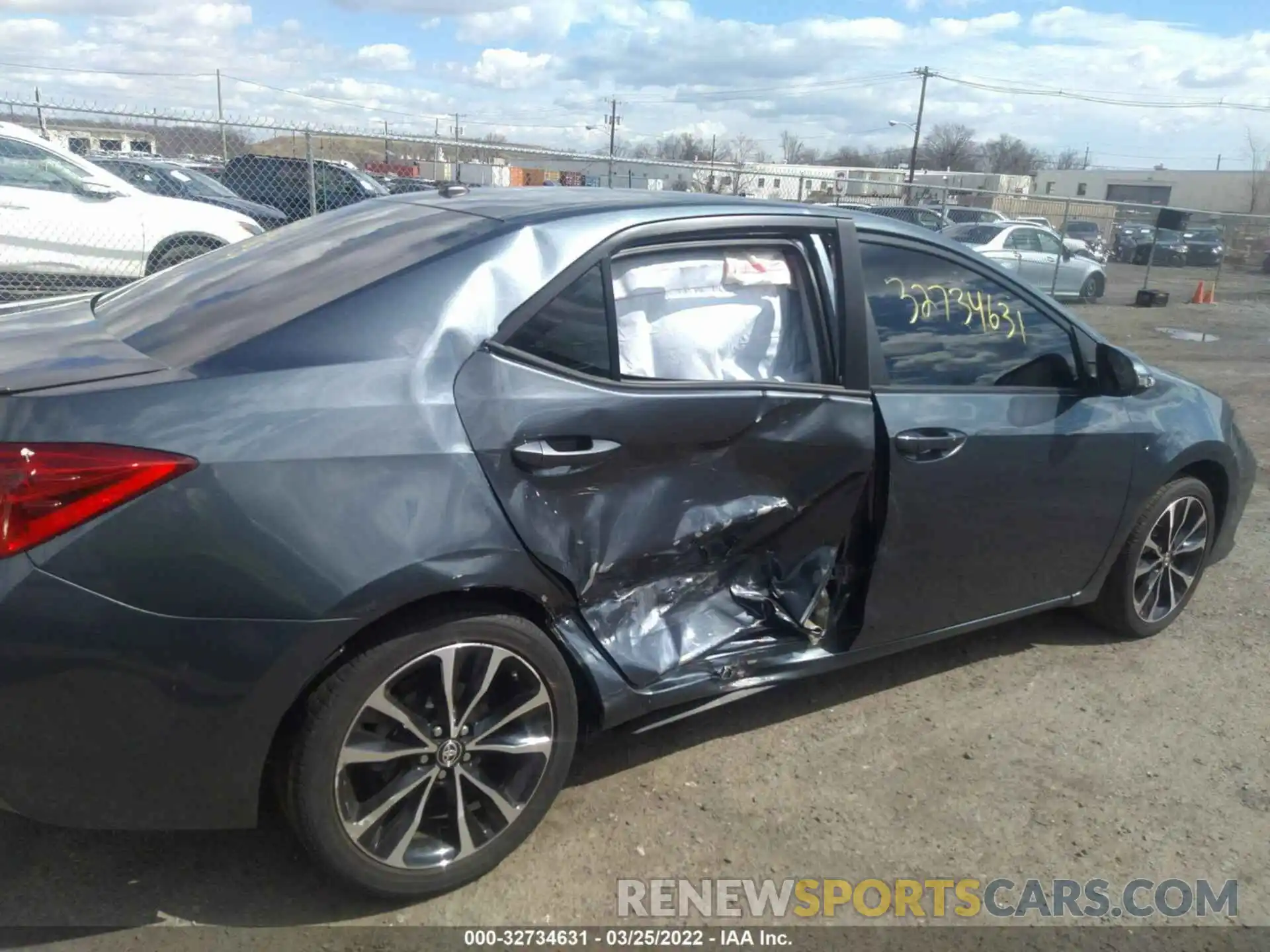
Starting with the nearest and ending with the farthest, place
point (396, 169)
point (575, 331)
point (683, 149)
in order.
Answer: point (575, 331)
point (396, 169)
point (683, 149)

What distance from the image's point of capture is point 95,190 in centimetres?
845

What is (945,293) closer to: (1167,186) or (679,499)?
(679,499)

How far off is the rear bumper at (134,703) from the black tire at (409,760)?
9 centimetres

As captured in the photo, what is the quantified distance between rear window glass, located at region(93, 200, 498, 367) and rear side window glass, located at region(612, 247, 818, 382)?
18.4 inches

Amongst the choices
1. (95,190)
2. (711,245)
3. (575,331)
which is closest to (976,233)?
(95,190)

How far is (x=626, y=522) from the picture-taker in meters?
2.84

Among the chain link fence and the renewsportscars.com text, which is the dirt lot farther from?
the chain link fence

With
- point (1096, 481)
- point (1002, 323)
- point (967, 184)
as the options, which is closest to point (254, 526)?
point (1002, 323)

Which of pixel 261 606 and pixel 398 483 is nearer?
pixel 261 606

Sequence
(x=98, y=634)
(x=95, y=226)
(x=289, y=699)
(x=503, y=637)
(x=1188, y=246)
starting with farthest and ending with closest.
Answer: (x=1188, y=246), (x=95, y=226), (x=503, y=637), (x=289, y=699), (x=98, y=634)

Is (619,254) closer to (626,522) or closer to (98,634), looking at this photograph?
(626,522)

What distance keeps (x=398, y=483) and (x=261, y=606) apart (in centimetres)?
40

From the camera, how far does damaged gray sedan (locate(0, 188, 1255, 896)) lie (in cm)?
215

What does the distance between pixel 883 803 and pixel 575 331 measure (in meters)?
1.69
